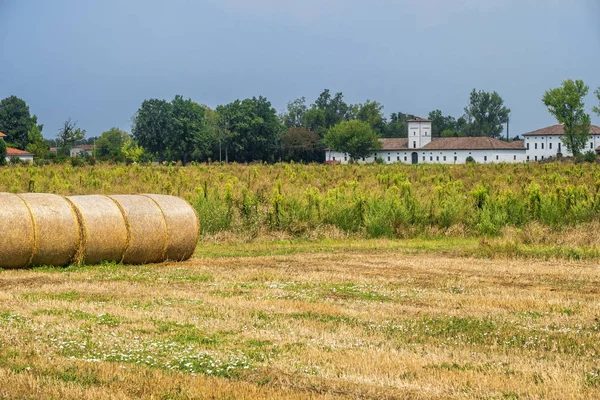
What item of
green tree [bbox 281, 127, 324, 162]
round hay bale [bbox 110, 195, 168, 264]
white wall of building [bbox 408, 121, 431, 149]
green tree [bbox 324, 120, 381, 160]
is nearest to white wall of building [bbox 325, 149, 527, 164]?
Answer: green tree [bbox 324, 120, 381, 160]

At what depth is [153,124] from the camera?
125438 mm

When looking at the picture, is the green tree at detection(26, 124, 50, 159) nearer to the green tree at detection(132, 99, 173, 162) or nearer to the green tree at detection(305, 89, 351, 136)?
the green tree at detection(132, 99, 173, 162)

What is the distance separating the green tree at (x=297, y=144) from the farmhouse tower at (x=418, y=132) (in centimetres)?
2643

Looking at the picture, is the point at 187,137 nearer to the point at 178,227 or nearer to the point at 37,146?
the point at 37,146

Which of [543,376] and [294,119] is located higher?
[294,119]

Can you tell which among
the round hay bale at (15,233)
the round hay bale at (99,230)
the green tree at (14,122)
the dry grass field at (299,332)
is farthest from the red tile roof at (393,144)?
the round hay bale at (15,233)

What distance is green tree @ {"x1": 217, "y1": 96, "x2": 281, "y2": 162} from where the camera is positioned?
124 metres

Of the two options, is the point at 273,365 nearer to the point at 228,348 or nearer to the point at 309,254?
the point at 228,348

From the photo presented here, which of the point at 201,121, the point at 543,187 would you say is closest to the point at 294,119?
the point at 201,121

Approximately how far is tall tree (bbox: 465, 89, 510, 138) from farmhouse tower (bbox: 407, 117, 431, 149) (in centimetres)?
3077

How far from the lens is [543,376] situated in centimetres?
815

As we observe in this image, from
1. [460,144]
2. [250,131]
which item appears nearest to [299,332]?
[250,131]

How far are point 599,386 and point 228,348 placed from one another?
3866 millimetres

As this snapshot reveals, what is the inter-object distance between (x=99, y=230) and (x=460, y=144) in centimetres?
13966
